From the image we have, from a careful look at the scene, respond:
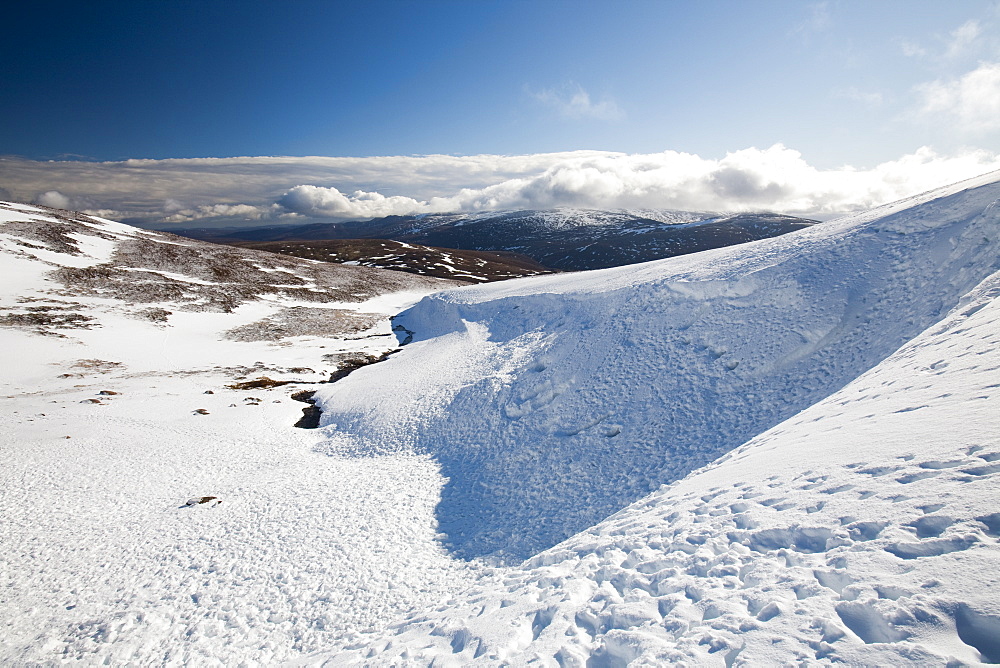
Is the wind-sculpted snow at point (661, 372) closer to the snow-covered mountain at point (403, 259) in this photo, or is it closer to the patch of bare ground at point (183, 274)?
the patch of bare ground at point (183, 274)

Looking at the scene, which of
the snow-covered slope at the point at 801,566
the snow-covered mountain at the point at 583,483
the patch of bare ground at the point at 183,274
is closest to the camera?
the snow-covered slope at the point at 801,566

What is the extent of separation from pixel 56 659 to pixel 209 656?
3093 mm

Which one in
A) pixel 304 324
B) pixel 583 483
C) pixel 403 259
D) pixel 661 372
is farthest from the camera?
pixel 403 259

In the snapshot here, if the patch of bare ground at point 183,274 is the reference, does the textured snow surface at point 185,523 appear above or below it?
below

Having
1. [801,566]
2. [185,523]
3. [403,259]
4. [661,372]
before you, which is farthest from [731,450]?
[403,259]

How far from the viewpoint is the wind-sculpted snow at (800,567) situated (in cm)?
441

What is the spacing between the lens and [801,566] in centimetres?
572

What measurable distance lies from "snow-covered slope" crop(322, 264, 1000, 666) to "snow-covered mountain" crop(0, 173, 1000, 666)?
1.6 inches

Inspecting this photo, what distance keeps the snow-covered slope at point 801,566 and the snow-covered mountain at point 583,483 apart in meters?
0.04

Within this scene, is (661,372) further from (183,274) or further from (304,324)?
(183,274)

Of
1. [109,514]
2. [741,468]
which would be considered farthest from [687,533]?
[109,514]

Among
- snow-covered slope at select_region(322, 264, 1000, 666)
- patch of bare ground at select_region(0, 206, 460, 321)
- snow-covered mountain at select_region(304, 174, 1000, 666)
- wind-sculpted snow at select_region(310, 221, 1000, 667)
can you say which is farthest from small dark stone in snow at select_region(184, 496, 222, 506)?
patch of bare ground at select_region(0, 206, 460, 321)

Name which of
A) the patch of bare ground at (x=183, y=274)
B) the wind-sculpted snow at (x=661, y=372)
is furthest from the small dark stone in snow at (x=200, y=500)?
the patch of bare ground at (x=183, y=274)

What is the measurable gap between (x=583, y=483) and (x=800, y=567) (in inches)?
346
